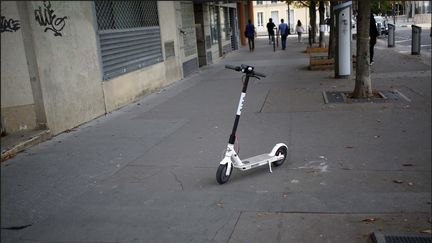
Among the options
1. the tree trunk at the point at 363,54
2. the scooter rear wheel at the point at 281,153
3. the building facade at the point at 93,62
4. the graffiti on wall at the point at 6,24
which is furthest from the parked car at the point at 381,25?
the graffiti on wall at the point at 6,24

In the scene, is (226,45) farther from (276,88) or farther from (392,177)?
(392,177)

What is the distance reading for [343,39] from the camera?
12.5 m

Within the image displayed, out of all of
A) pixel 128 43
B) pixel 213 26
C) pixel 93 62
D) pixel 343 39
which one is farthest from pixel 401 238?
pixel 213 26

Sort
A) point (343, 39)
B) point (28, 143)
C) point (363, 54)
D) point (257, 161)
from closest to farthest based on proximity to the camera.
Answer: point (257, 161) → point (28, 143) → point (363, 54) → point (343, 39)

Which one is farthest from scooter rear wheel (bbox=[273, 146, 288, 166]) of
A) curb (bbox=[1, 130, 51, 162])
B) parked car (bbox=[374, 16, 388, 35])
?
parked car (bbox=[374, 16, 388, 35])

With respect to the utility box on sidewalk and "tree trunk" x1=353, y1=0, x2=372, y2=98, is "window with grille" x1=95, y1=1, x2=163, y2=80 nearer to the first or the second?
"tree trunk" x1=353, y1=0, x2=372, y2=98

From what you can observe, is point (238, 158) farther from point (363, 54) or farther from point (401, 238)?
point (363, 54)

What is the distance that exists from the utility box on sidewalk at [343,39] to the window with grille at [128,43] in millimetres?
5033

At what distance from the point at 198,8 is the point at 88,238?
15927 mm

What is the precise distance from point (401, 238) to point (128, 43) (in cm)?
833

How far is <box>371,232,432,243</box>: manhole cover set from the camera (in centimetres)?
351

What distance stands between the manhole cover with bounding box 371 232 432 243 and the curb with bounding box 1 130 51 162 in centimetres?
465

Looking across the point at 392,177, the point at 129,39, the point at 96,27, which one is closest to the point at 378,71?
the point at 129,39

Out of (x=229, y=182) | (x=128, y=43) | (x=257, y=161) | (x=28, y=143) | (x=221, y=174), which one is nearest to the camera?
(x=221, y=174)
